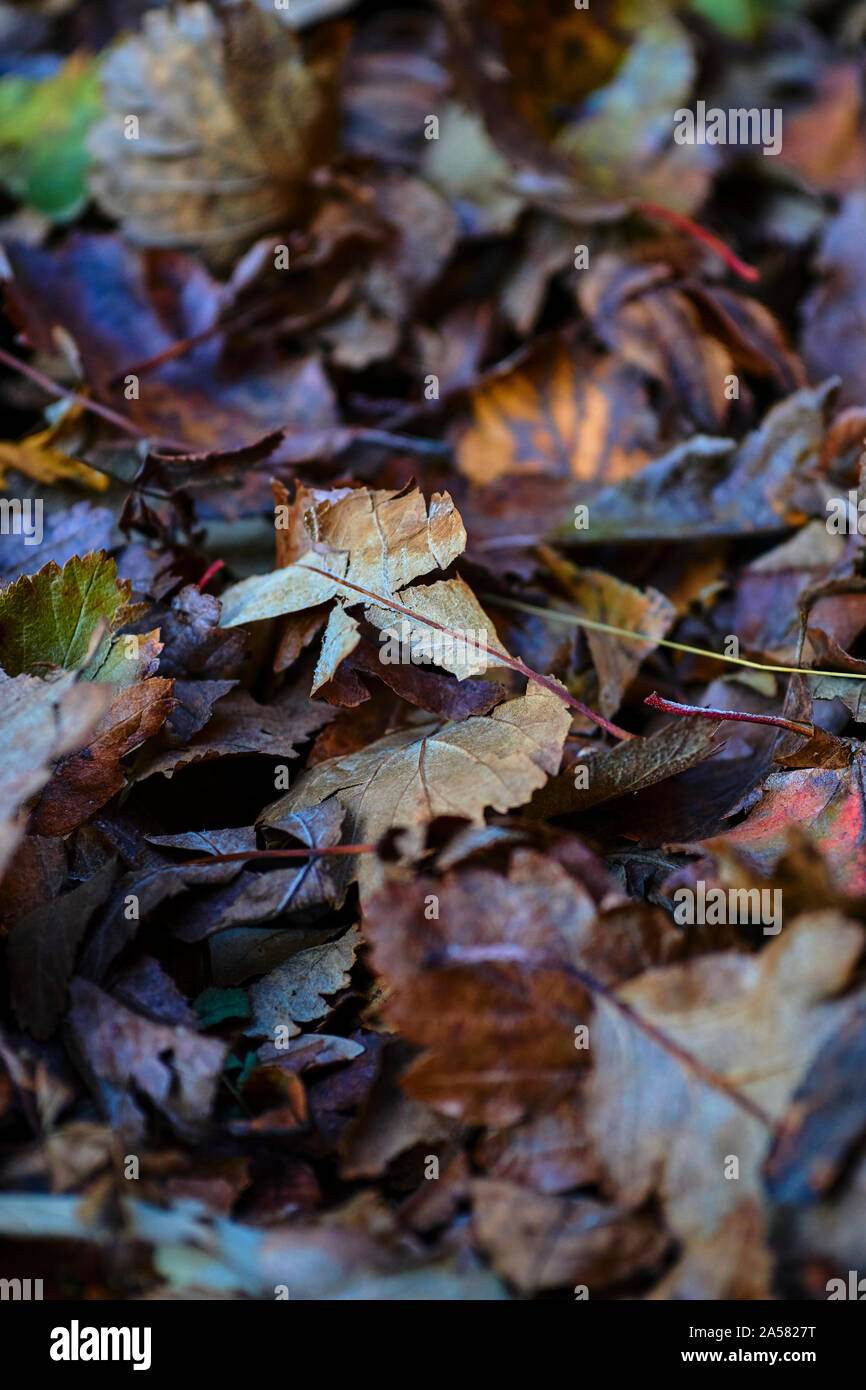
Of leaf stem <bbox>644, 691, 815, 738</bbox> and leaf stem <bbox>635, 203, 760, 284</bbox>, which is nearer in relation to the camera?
leaf stem <bbox>644, 691, 815, 738</bbox>

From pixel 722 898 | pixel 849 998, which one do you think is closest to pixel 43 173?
pixel 722 898

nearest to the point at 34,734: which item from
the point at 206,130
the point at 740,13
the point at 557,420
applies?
the point at 557,420

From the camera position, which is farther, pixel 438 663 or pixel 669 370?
pixel 669 370

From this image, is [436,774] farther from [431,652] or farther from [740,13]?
[740,13]

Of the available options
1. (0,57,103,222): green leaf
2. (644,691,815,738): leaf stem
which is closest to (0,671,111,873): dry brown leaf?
(644,691,815,738): leaf stem

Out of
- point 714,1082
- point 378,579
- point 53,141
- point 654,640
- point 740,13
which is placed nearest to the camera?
point 714,1082

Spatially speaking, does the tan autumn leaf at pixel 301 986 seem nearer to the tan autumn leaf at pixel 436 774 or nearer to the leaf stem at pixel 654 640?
the tan autumn leaf at pixel 436 774

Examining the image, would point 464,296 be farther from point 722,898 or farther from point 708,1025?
point 708,1025

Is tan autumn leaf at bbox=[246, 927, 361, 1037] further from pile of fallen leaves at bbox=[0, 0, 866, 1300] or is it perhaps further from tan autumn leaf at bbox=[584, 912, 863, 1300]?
tan autumn leaf at bbox=[584, 912, 863, 1300]
